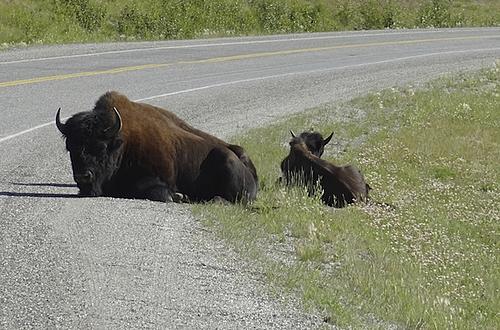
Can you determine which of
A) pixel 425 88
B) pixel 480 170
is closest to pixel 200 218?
pixel 480 170

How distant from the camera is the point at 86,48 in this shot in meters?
28.1

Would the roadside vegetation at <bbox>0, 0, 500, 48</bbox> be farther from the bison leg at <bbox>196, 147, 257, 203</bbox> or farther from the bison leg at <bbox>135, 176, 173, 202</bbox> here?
the bison leg at <bbox>135, 176, 173, 202</bbox>

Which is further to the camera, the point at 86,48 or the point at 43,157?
the point at 86,48

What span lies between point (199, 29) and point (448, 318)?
2751 centimetres

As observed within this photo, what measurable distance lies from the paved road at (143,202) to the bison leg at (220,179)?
3.49 ft

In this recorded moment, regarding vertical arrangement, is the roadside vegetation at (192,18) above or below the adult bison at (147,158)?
below

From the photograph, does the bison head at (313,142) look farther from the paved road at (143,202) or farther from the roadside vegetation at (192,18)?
the roadside vegetation at (192,18)

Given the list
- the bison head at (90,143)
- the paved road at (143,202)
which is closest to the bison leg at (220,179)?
the paved road at (143,202)

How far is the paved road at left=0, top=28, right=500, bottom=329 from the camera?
7602 millimetres

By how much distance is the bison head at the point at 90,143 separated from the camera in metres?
11.4

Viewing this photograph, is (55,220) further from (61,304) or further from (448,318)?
(448,318)

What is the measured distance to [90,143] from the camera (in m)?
11.4

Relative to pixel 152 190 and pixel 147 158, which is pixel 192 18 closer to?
pixel 147 158

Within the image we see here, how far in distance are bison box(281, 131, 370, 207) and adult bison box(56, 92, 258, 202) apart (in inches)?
49.4
